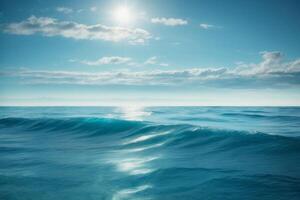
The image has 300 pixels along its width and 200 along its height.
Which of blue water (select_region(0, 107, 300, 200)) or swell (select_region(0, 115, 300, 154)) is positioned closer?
blue water (select_region(0, 107, 300, 200))

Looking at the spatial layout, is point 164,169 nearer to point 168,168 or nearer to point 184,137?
point 168,168

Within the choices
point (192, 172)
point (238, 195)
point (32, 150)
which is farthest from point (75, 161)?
point (238, 195)

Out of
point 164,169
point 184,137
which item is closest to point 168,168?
point 164,169

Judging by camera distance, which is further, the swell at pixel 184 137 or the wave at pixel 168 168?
the swell at pixel 184 137

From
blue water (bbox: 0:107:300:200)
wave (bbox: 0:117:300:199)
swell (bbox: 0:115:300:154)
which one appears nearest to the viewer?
blue water (bbox: 0:107:300:200)

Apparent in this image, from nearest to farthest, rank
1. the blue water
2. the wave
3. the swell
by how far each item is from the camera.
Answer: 1. the blue water
2. the wave
3. the swell

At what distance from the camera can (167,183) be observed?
6453 mm

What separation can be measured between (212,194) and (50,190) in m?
4.15

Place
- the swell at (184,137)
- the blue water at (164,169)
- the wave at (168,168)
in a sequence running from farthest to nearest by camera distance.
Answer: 1. the swell at (184,137)
2. the wave at (168,168)
3. the blue water at (164,169)

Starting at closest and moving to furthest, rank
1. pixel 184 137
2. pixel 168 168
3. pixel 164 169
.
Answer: pixel 164 169, pixel 168 168, pixel 184 137

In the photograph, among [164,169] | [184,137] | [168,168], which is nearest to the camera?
[164,169]

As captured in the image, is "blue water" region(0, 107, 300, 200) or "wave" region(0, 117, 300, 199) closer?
"blue water" region(0, 107, 300, 200)

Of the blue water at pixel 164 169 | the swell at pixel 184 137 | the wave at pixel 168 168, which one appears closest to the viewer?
the blue water at pixel 164 169

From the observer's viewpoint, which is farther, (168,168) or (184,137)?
(184,137)
